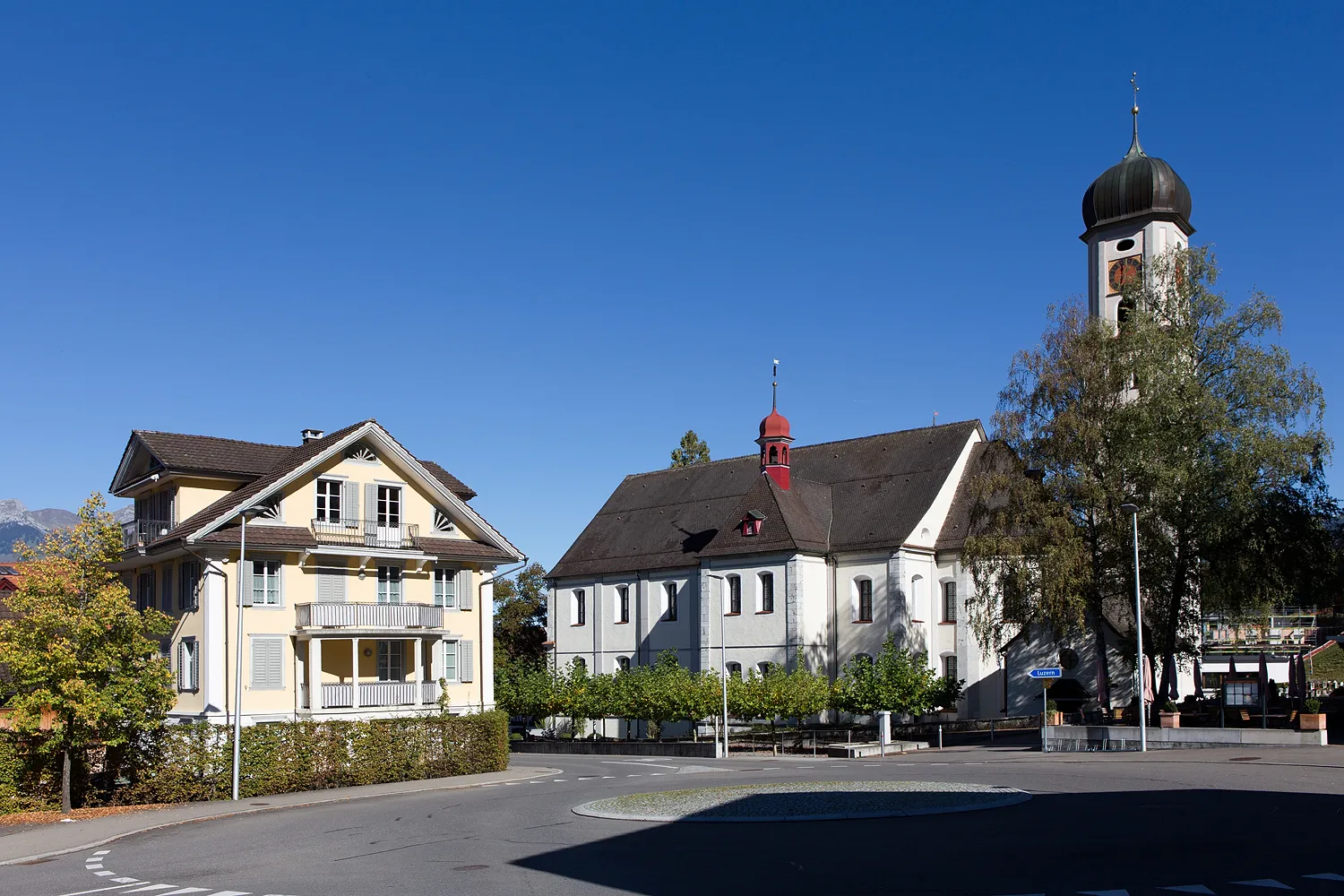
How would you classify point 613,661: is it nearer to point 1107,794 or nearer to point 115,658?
point 115,658

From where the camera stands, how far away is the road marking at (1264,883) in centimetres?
1378

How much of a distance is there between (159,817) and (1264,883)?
2258cm

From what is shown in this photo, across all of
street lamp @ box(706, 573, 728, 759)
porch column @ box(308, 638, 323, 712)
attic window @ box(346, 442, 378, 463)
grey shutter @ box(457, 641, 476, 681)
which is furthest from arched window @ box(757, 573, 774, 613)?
porch column @ box(308, 638, 323, 712)

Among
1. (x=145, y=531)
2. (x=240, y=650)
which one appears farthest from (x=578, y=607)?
(x=240, y=650)

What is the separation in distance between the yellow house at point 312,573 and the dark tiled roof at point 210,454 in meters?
0.06

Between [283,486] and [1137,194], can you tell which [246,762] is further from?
[1137,194]

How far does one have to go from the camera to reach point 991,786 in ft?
87.8

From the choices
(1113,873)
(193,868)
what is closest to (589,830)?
(193,868)

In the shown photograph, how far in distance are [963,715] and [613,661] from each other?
18878 millimetres

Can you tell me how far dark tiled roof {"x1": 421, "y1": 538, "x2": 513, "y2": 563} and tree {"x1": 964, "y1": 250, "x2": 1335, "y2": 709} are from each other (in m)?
16.5

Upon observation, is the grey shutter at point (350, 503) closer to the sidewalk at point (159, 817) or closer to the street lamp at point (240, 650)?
the street lamp at point (240, 650)

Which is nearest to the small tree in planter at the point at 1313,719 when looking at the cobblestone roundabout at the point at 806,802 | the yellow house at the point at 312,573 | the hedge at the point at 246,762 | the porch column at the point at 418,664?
the cobblestone roundabout at the point at 806,802

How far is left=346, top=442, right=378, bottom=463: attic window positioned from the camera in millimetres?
40938

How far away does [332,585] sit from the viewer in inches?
1572
